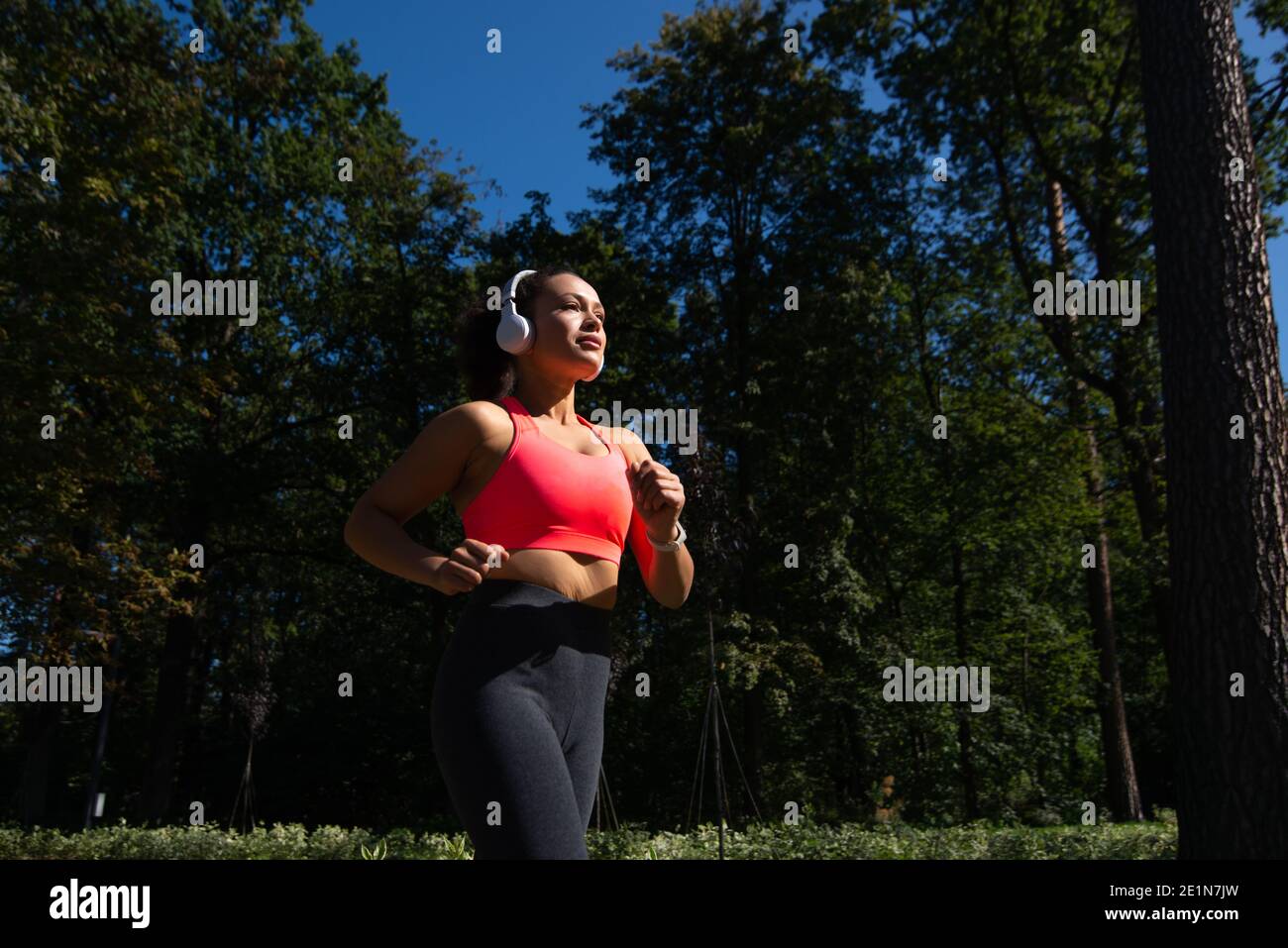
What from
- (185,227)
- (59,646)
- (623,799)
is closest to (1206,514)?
(59,646)

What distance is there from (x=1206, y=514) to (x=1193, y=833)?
1.64 m

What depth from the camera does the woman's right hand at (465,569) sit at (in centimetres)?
207

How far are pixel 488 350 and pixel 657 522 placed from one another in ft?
2.54

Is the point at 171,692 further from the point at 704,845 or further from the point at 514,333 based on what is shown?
the point at 514,333

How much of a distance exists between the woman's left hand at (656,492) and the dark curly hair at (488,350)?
1.85ft

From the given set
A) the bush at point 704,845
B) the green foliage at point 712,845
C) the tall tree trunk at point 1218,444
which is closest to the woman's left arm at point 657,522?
the tall tree trunk at point 1218,444

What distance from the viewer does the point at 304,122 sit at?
21.3 metres

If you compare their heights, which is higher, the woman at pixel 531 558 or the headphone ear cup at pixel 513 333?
the headphone ear cup at pixel 513 333

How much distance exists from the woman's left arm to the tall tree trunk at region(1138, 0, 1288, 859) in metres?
3.72

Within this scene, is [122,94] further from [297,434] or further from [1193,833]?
[1193,833]

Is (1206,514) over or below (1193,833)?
over

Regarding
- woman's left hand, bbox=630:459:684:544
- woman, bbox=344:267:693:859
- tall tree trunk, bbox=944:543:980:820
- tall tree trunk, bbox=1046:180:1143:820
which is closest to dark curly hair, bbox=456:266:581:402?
woman, bbox=344:267:693:859

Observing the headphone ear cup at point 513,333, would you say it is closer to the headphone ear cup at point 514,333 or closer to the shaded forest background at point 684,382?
the headphone ear cup at point 514,333
